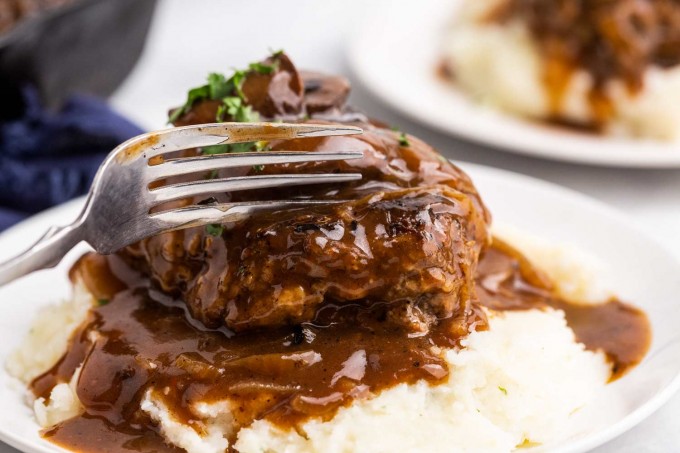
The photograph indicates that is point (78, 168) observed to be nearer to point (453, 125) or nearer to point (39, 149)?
point (39, 149)

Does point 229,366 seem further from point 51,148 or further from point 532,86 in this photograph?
point 532,86

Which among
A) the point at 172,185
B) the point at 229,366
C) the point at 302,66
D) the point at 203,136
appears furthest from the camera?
the point at 302,66

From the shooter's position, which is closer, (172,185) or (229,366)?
(229,366)

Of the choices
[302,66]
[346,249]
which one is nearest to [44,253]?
[346,249]

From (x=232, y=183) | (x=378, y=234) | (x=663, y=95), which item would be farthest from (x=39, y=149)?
(x=663, y=95)

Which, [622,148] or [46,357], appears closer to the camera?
Result: [46,357]

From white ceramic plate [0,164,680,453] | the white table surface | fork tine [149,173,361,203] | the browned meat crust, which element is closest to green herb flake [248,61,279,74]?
the browned meat crust
